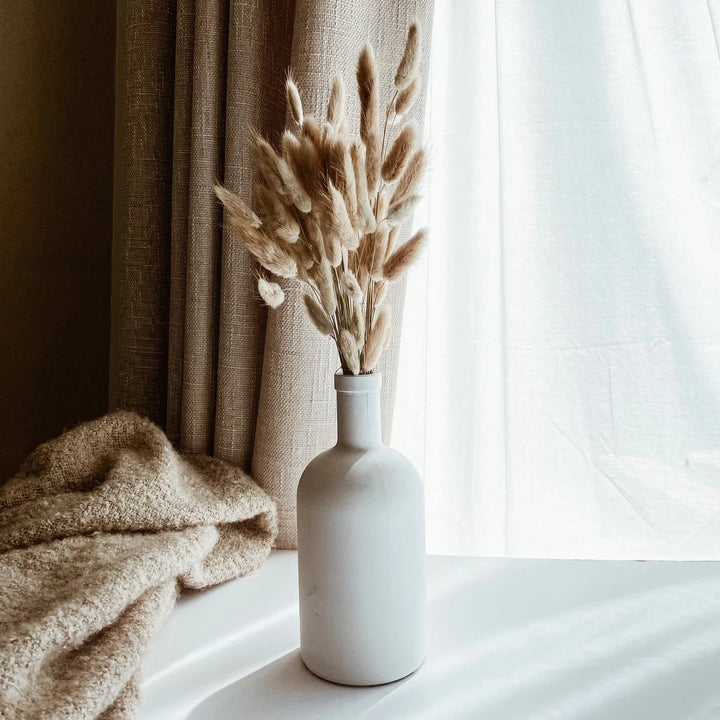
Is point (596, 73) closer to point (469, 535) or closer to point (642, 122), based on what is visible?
point (642, 122)

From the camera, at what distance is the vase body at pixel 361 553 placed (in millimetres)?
585

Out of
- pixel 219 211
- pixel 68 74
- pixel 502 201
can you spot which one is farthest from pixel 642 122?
pixel 68 74

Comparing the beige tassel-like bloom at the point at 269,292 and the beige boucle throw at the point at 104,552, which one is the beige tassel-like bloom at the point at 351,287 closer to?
the beige tassel-like bloom at the point at 269,292

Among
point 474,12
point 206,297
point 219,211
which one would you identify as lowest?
point 206,297

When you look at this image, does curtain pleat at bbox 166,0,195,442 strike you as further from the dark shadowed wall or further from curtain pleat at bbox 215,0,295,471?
the dark shadowed wall

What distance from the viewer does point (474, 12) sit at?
0.95 metres

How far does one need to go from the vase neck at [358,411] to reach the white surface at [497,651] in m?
0.21

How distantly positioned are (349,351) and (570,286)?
0.47m

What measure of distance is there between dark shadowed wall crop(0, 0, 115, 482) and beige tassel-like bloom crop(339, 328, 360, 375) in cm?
74

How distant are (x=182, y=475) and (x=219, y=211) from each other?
0.34 meters

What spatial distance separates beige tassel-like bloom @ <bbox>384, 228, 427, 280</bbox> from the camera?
582 mm

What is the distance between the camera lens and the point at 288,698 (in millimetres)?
585

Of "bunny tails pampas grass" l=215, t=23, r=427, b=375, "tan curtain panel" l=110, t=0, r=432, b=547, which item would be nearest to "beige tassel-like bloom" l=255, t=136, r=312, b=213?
"bunny tails pampas grass" l=215, t=23, r=427, b=375

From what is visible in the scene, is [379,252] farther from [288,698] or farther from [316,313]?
[288,698]
